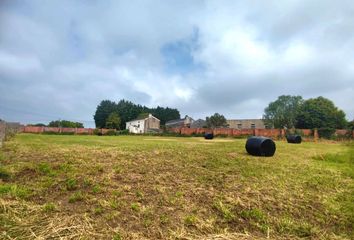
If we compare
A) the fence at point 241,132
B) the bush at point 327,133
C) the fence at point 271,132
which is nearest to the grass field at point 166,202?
the fence at point 271,132

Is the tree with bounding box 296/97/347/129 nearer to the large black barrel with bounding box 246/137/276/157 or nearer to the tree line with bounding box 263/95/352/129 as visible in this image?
the tree line with bounding box 263/95/352/129

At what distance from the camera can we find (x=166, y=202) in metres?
3.98

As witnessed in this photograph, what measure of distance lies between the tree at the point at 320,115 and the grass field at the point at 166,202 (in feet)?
173

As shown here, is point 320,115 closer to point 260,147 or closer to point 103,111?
point 260,147

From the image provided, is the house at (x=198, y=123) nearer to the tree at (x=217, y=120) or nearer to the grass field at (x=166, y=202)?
the tree at (x=217, y=120)

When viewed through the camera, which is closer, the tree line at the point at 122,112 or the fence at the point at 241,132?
the fence at the point at 241,132

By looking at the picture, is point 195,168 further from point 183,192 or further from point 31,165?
point 31,165

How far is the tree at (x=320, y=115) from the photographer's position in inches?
2063

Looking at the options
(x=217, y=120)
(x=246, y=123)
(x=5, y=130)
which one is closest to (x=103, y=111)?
(x=217, y=120)

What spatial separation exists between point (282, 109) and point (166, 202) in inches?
2553

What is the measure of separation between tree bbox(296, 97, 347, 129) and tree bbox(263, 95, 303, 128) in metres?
2.17

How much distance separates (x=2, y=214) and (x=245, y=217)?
335 centimetres

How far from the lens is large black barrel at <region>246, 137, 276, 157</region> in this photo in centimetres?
910

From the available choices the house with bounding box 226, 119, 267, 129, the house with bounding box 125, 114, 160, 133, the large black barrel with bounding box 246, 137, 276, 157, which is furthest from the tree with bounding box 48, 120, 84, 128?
the large black barrel with bounding box 246, 137, 276, 157
